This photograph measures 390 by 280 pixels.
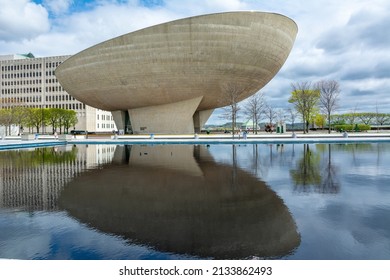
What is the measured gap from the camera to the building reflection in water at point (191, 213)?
13.4 feet

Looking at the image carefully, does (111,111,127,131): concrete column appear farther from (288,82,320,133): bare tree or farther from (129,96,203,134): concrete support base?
(288,82,320,133): bare tree

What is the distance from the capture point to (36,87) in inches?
3206

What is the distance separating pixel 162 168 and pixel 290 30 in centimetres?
2898

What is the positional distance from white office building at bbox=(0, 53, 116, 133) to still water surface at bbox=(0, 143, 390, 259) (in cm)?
7519

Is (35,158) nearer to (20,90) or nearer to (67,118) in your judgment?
(67,118)

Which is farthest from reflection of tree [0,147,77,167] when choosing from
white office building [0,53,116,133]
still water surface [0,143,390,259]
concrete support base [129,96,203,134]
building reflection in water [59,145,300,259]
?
white office building [0,53,116,133]

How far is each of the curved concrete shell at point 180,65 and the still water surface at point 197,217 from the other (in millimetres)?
23631

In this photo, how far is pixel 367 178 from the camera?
9.19 metres

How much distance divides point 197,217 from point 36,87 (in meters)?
89.6

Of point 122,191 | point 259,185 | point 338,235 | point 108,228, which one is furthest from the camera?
point 259,185

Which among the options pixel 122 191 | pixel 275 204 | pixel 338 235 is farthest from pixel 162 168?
pixel 338 235
